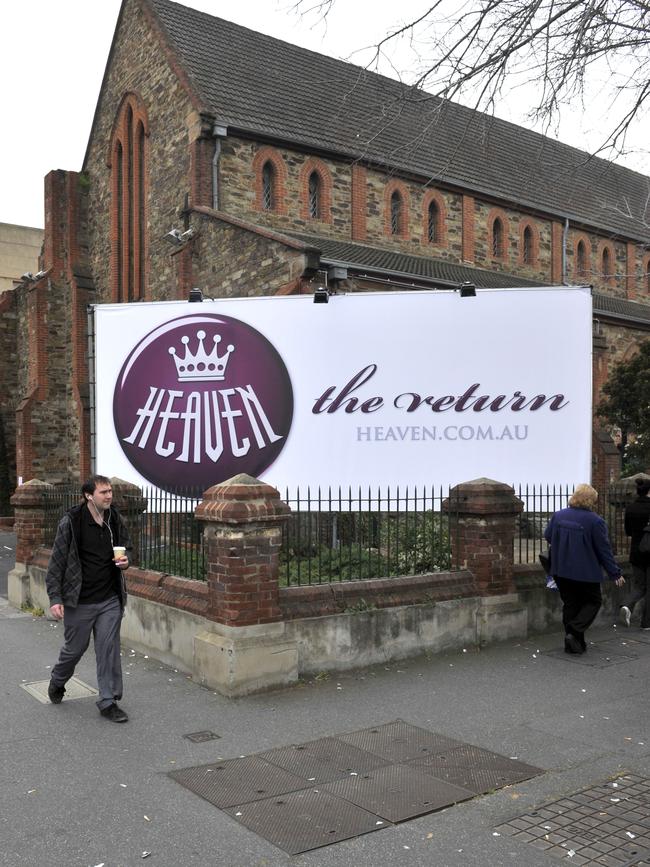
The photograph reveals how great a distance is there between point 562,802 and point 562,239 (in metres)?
27.7

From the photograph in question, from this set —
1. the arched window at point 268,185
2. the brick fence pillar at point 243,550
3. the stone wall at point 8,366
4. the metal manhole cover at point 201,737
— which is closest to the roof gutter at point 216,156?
the arched window at point 268,185

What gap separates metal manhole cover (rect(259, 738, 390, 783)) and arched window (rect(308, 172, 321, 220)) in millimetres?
18477

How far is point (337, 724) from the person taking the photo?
611 cm

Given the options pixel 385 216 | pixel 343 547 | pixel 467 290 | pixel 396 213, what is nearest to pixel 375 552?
pixel 343 547

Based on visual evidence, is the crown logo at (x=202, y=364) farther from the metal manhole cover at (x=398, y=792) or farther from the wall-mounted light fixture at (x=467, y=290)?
the metal manhole cover at (x=398, y=792)

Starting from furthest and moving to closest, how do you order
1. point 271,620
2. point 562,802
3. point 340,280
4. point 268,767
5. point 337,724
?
point 340,280, point 271,620, point 337,724, point 268,767, point 562,802

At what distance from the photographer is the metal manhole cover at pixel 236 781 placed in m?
4.73

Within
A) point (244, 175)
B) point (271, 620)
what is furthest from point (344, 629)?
point (244, 175)

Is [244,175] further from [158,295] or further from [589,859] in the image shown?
[589,859]

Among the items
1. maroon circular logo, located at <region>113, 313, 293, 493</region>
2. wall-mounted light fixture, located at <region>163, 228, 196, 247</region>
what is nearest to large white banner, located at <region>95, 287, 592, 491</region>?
maroon circular logo, located at <region>113, 313, 293, 493</region>

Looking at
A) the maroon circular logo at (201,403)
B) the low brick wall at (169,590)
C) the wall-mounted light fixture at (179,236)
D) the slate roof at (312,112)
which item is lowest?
the low brick wall at (169,590)

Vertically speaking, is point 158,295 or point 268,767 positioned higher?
point 158,295

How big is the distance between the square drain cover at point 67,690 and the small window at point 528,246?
2449 centimetres

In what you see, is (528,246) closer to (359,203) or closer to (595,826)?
(359,203)
